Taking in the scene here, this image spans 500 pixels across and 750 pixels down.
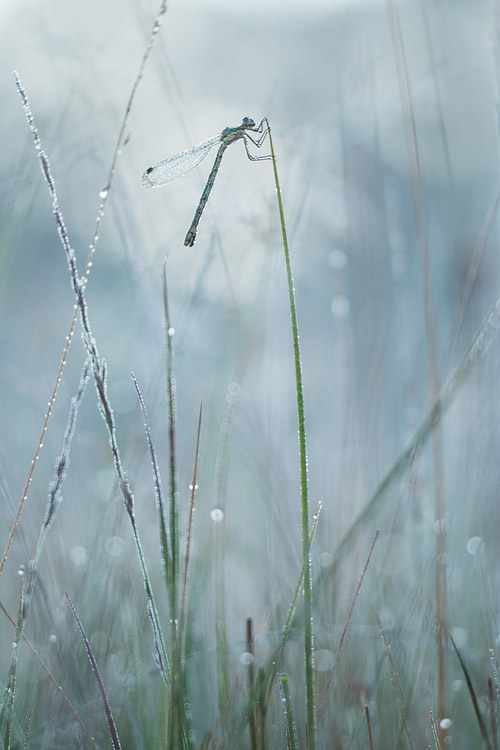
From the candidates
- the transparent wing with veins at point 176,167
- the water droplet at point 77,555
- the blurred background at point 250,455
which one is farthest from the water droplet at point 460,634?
the transparent wing with veins at point 176,167

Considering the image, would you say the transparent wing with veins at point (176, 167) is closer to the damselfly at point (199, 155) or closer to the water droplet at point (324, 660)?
the damselfly at point (199, 155)

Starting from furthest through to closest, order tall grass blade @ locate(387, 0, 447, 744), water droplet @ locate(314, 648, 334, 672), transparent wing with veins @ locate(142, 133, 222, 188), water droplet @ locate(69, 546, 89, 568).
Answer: water droplet @ locate(69, 546, 89, 568), transparent wing with veins @ locate(142, 133, 222, 188), water droplet @ locate(314, 648, 334, 672), tall grass blade @ locate(387, 0, 447, 744)

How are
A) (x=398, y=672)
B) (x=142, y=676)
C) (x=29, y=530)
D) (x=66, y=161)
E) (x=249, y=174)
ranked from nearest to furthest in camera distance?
(x=142, y=676)
(x=398, y=672)
(x=29, y=530)
(x=66, y=161)
(x=249, y=174)

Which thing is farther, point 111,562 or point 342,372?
point 342,372

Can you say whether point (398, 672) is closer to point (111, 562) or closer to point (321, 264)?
point (111, 562)

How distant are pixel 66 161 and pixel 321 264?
9.07 ft

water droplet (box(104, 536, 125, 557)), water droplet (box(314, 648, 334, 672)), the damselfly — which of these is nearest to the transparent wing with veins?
the damselfly

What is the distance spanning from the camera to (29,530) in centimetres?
123

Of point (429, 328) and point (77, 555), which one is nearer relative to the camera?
point (429, 328)

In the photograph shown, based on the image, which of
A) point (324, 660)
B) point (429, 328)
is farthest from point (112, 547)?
point (429, 328)

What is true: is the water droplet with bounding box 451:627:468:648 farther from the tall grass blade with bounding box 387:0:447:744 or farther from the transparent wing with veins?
the transparent wing with veins

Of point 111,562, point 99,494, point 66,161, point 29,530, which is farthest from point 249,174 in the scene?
point 111,562

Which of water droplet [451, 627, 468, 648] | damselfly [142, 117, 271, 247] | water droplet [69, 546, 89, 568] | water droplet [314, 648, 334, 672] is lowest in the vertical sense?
water droplet [314, 648, 334, 672]

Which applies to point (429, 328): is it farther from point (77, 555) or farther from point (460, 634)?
point (77, 555)
